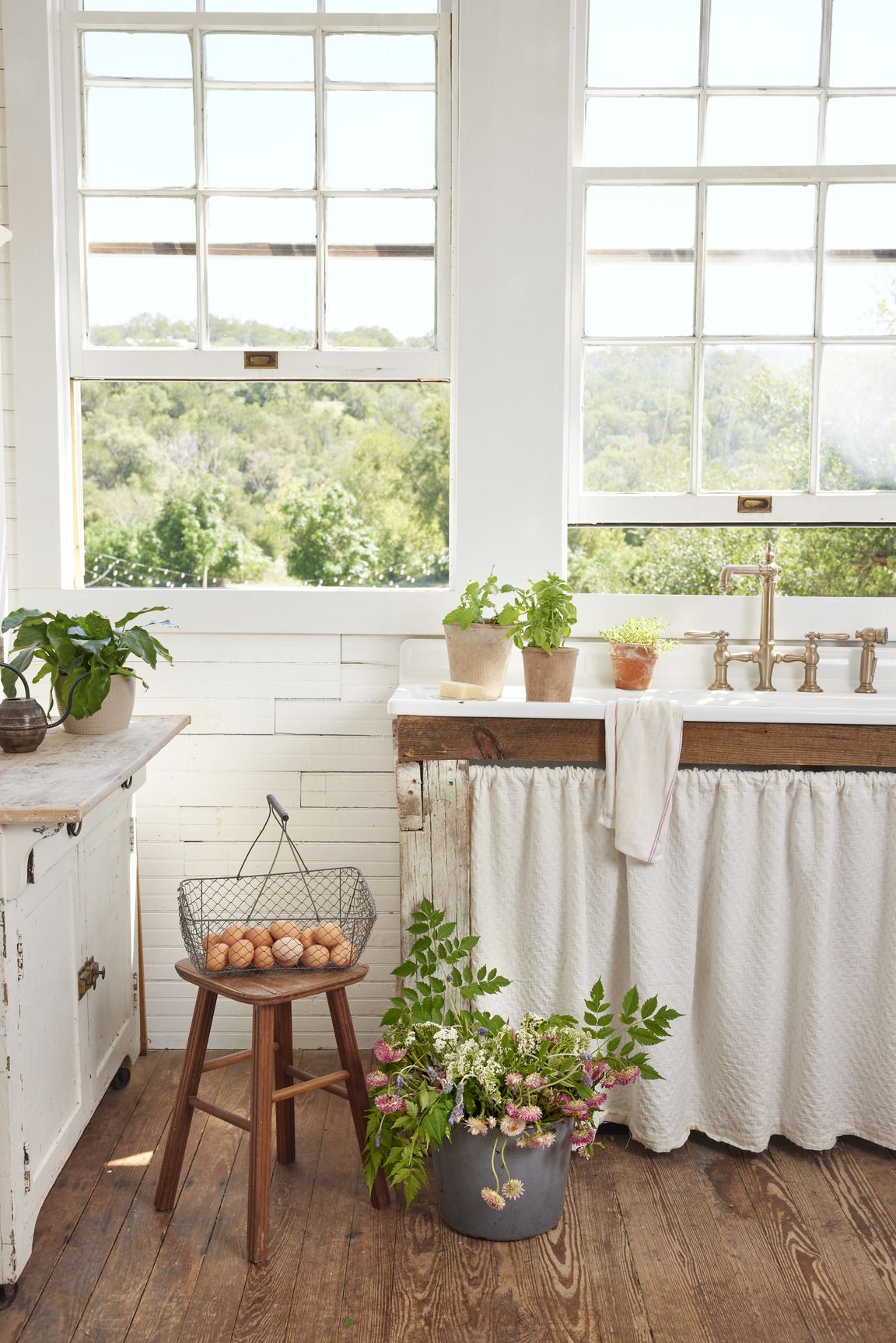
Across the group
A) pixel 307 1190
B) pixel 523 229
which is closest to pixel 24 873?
pixel 307 1190

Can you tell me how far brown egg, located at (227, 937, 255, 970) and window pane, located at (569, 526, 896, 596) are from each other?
25.6 feet

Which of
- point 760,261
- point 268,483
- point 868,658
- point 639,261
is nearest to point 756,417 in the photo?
point 760,261

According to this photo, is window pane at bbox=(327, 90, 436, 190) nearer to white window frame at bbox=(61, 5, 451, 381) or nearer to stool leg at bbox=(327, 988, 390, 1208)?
white window frame at bbox=(61, 5, 451, 381)

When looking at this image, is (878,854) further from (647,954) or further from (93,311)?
(93,311)

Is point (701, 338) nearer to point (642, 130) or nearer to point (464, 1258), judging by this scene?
point (642, 130)

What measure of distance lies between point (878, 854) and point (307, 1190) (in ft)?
4.82

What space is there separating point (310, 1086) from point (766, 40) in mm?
2905

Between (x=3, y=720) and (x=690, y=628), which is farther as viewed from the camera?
(x=690, y=628)

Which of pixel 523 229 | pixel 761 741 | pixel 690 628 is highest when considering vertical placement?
pixel 523 229

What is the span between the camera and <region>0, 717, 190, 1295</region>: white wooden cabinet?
200 centimetres

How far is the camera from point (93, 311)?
312cm

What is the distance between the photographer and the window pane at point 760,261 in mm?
3084

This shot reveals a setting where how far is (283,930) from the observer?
7.61ft

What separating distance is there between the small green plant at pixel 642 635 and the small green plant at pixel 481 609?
0.95ft
